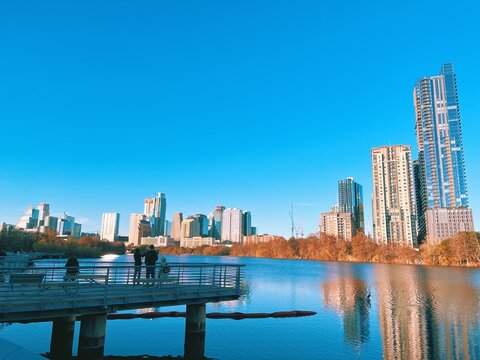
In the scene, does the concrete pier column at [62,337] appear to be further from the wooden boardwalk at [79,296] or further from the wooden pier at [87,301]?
the wooden boardwalk at [79,296]

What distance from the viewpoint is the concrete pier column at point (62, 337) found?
22812 mm

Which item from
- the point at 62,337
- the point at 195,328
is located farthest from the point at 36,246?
the point at 195,328

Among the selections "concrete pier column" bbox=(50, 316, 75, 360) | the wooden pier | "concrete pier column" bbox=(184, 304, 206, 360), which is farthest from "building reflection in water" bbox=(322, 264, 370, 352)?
"concrete pier column" bbox=(50, 316, 75, 360)

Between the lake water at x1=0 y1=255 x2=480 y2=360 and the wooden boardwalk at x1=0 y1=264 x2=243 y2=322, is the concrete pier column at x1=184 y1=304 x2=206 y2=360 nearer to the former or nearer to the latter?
the lake water at x1=0 y1=255 x2=480 y2=360

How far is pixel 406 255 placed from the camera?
188500mm

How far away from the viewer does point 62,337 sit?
2334cm

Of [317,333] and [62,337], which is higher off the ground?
[62,337]

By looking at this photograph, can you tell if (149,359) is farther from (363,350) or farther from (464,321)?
(464,321)

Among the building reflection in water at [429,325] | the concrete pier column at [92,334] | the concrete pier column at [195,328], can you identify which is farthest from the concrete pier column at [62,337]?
the building reflection in water at [429,325]

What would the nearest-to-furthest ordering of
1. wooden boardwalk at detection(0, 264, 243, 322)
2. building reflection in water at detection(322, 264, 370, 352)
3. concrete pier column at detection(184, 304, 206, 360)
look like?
wooden boardwalk at detection(0, 264, 243, 322) → concrete pier column at detection(184, 304, 206, 360) → building reflection in water at detection(322, 264, 370, 352)

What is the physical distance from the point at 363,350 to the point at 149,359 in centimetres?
1495

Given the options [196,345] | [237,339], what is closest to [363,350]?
[237,339]

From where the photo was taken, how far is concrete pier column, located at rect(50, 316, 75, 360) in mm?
22812

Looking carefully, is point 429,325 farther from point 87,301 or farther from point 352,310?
point 87,301
